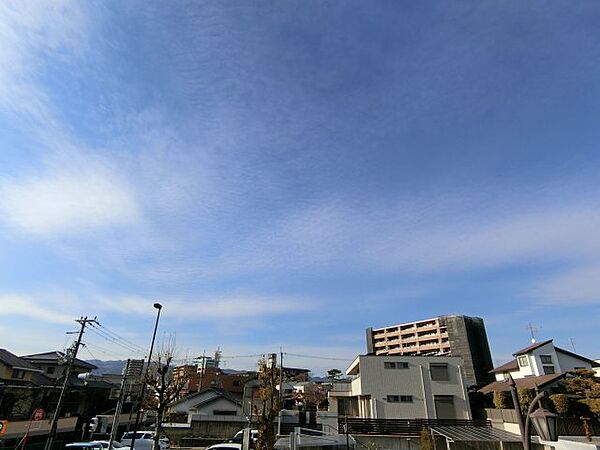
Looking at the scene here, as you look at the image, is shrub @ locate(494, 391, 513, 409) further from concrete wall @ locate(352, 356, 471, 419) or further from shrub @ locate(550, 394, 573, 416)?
shrub @ locate(550, 394, 573, 416)

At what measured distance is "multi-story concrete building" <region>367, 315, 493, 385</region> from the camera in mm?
65188

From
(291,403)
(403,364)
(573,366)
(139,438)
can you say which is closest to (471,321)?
(573,366)

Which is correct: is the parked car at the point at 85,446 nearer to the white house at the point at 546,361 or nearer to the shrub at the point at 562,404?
the shrub at the point at 562,404

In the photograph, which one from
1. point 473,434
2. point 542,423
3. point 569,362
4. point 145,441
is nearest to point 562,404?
point 473,434

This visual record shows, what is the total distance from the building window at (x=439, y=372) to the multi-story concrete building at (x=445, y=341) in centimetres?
2426

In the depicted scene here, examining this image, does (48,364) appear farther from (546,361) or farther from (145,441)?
(546,361)

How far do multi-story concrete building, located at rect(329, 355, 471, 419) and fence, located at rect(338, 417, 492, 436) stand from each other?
0.96 m

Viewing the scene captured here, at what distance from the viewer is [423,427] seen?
28484 mm

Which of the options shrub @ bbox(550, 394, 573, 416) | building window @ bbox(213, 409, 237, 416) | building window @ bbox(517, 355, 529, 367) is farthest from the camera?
building window @ bbox(213, 409, 237, 416)

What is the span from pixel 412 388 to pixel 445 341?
47057 millimetres

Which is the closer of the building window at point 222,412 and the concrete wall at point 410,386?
the concrete wall at point 410,386

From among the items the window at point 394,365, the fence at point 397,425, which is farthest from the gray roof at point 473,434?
the window at point 394,365

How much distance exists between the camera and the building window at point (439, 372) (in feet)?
108

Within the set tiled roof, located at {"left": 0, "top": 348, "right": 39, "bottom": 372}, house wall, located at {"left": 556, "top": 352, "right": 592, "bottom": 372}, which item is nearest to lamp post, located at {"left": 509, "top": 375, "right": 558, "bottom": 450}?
house wall, located at {"left": 556, "top": 352, "right": 592, "bottom": 372}
